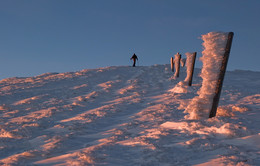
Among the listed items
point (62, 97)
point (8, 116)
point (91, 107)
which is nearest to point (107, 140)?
point (91, 107)

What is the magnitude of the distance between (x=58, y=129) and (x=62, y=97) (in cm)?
637

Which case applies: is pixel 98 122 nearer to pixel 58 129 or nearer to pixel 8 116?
pixel 58 129

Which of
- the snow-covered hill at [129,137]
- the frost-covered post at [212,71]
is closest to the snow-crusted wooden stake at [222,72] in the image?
the frost-covered post at [212,71]

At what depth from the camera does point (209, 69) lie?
22.1ft

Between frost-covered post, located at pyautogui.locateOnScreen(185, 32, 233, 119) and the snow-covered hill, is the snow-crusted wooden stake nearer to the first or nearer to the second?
frost-covered post, located at pyautogui.locateOnScreen(185, 32, 233, 119)

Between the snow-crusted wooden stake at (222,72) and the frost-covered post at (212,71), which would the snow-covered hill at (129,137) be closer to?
the snow-crusted wooden stake at (222,72)

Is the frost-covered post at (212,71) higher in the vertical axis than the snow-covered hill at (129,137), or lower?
higher

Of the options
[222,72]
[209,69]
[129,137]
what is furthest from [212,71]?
[129,137]

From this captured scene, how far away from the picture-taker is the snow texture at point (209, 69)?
21.7 feet

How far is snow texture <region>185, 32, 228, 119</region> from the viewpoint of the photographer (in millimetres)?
6629

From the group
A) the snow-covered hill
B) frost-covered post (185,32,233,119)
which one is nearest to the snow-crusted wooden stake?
frost-covered post (185,32,233,119)

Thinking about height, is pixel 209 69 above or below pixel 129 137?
above

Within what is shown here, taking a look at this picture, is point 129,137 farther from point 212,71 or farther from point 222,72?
point 222,72

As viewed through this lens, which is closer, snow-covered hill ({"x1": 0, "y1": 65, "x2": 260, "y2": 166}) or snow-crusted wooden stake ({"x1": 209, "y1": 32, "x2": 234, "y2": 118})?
snow-covered hill ({"x1": 0, "y1": 65, "x2": 260, "y2": 166})
